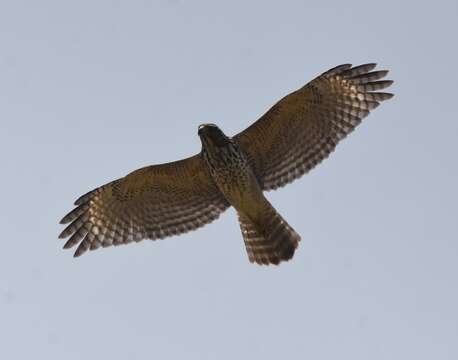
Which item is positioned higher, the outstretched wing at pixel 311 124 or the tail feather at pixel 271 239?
the outstretched wing at pixel 311 124

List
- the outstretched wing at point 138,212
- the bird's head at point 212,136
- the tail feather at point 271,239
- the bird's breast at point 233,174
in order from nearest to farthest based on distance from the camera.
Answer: the bird's head at point 212,136 → the bird's breast at point 233,174 → the tail feather at point 271,239 → the outstretched wing at point 138,212

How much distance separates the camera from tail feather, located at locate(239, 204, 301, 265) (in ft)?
55.4

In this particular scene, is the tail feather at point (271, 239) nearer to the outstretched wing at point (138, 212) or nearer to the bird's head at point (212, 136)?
the outstretched wing at point (138, 212)

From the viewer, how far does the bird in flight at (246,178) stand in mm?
16578

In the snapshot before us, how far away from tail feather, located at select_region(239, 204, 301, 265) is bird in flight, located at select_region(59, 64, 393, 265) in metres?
0.02

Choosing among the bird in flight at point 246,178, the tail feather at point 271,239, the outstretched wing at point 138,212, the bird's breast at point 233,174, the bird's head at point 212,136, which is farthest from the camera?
the outstretched wing at point 138,212

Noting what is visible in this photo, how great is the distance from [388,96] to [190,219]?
3758mm

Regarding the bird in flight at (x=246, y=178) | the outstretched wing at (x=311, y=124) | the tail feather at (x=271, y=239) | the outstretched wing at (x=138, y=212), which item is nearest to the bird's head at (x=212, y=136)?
the bird in flight at (x=246, y=178)

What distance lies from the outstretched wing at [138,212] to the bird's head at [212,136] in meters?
1.10

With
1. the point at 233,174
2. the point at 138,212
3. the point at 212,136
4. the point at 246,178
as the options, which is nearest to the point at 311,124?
the point at 246,178

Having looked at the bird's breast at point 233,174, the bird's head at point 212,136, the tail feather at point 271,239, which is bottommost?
the tail feather at point 271,239

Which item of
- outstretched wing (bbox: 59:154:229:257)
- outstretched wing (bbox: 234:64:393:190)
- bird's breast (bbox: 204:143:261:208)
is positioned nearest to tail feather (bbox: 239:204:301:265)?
bird's breast (bbox: 204:143:261:208)

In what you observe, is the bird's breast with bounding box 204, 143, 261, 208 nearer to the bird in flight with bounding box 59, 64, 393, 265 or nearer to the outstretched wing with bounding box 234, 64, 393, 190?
the bird in flight with bounding box 59, 64, 393, 265

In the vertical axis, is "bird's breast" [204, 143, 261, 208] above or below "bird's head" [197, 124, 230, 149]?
below
